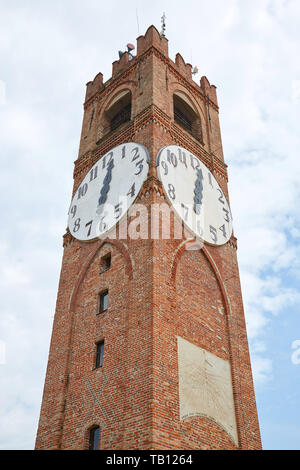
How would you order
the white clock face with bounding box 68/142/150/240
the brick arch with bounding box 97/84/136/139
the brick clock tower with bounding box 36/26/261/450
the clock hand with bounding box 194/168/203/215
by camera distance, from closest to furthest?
Result: the brick clock tower with bounding box 36/26/261/450
the white clock face with bounding box 68/142/150/240
the clock hand with bounding box 194/168/203/215
the brick arch with bounding box 97/84/136/139

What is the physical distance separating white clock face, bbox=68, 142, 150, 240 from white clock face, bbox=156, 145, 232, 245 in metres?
0.77

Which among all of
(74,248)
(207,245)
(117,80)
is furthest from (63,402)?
(117,80)

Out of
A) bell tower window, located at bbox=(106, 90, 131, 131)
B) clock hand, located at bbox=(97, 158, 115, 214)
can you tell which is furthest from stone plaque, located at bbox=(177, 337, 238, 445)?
bell tower window, located at bbox=(106, 90, 131, 131)

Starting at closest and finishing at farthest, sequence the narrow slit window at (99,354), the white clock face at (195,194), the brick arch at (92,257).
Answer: the narrow slit window at (99,354), the brick arch at (92,257), the white clock face at (195,194)

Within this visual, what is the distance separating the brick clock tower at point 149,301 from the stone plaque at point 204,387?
0.13ft

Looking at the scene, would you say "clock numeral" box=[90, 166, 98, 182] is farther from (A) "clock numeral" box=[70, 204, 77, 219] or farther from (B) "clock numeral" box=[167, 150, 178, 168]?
(B) "clock numeral" box=[167, 150, 178, 168]

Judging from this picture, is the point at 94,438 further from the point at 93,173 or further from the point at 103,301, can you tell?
the point at 93,173

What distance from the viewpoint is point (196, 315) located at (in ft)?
41.4

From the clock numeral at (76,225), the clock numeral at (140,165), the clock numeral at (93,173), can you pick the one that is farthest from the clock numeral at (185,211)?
the clock numeral at (93,173)

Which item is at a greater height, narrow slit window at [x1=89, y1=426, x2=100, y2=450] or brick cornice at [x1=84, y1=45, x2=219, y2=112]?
brick cornice at [x1=84, y1=45, x2=219, y2=112]

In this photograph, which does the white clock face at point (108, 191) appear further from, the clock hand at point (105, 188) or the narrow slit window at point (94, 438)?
the narrow slit window at point (94, 438)

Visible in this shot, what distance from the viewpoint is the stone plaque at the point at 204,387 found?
10859mm

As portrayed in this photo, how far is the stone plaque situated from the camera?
10859 millimetres
